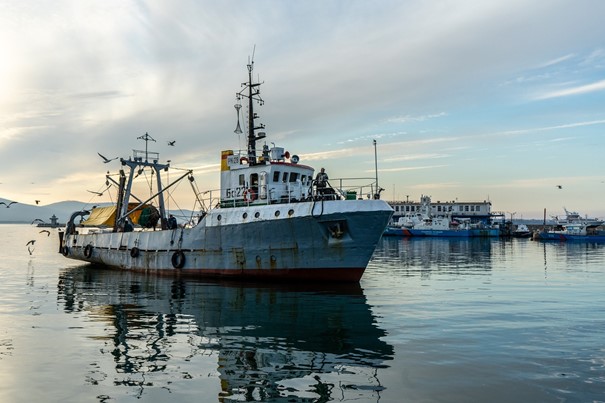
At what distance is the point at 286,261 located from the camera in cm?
2430

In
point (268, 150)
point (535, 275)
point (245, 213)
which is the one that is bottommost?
point (535, 275)

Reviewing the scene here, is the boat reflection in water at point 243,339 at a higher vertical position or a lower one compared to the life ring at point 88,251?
lower

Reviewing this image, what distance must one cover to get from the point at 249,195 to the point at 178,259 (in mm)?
6563

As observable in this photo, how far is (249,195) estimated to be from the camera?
26.1m

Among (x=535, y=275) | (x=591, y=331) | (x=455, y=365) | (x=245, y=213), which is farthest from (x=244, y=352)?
(x=535, y=275)

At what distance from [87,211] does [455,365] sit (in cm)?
4204

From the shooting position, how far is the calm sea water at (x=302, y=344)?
957 centimetres

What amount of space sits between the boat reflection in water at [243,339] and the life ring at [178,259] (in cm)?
416

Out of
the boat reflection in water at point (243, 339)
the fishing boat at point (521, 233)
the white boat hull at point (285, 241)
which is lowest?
the boat reflection in water at point (243, 339)

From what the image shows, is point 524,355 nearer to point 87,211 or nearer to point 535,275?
point 535,275

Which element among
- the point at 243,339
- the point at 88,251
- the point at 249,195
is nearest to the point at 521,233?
the point at 88,251

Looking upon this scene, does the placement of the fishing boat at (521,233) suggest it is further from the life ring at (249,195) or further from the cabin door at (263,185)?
the life ring at (249,195)

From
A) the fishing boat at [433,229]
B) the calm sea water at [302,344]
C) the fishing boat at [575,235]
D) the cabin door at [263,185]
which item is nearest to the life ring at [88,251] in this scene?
the calm sea water at [302,344]

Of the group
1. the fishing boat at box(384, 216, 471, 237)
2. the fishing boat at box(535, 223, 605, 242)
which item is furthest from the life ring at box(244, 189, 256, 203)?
the fishing boat at box(535, 223, 605, 242)
